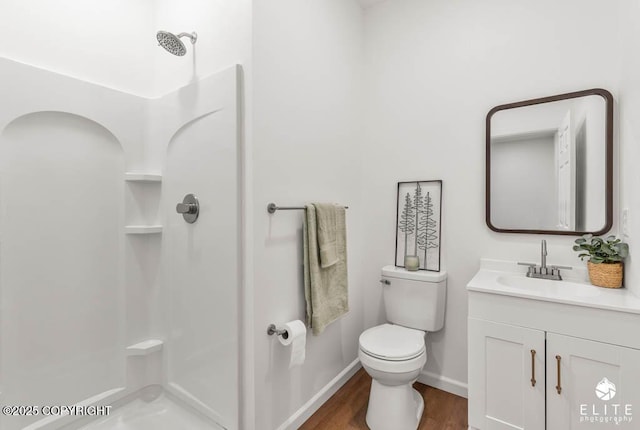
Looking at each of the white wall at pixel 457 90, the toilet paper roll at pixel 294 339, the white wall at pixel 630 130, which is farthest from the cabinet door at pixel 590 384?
the toilet paper roll at pixel 294 339

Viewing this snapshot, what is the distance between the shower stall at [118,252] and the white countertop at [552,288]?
4.19 feet

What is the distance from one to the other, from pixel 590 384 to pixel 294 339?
127 cm

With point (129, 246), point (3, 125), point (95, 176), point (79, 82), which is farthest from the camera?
point (129, 246)

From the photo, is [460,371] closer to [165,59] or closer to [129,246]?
[129,246]

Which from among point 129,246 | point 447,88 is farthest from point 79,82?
point 447,88

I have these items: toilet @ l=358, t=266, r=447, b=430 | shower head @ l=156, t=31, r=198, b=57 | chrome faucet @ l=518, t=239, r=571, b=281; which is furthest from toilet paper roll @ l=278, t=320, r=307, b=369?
shower head @ l=156, t=31, r=198, b=57

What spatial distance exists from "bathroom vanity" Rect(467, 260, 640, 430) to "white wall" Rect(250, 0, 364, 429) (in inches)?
35.0

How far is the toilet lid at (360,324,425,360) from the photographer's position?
157 cm

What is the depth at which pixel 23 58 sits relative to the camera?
54.7 inches

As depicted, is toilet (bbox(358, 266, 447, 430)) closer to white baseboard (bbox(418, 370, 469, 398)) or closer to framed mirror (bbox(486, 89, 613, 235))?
Result: white baseboard (bbox(418, 370, 469, 398))

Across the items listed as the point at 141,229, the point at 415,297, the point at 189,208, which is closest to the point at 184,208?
the point at 189,208

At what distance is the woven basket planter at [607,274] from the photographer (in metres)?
1.43

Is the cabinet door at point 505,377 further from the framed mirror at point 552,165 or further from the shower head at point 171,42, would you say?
the shower head at point 171,42

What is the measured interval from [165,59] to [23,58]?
0.64 metres
